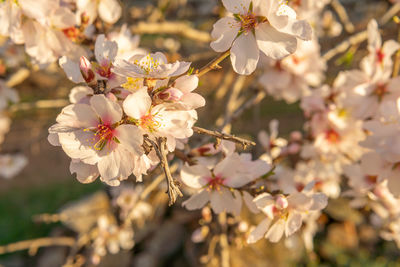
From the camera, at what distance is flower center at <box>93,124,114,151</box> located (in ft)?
2.81

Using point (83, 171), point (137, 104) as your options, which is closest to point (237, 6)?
point (137, 104)

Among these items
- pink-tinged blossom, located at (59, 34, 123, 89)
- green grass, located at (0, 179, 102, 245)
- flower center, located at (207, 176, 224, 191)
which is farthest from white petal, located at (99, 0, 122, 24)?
green grass, located at (0, 179, 102, 245)

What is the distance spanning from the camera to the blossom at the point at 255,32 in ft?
2.82

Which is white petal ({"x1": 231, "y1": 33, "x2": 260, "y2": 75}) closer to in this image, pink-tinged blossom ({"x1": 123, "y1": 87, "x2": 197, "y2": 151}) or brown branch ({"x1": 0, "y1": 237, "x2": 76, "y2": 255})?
pink-tinged blossom ({"x1": 123, "y1": 87, "x2": 197, "y2": 151})

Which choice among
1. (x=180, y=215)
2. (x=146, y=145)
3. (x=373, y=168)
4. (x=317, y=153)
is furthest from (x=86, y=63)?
(x=180, y=215)

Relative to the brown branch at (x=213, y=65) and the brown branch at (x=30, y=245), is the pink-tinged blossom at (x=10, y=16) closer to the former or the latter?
the brown branch at (x=213, y=65)

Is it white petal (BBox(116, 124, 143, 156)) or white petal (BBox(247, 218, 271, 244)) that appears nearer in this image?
white petal (BBox(116, 124, 143, 156))

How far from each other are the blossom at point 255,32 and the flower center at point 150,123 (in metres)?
0.25

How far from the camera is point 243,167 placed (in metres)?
1.11

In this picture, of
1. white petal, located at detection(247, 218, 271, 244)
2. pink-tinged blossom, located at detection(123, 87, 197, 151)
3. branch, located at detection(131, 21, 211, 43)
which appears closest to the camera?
pink-tinged blossom, located at detection(123, 87, 197, 151)

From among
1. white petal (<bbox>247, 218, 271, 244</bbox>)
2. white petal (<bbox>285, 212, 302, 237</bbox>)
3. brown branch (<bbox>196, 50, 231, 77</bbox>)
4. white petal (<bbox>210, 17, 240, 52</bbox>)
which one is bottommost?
white petal (<bbox>247, 218, 271, 244</bbox>)

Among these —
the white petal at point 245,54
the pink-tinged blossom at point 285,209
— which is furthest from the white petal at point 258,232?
the white petal at point 245,54

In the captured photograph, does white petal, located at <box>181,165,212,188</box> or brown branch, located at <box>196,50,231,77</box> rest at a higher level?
brown branch, located at <box>196,50,231,77</box>

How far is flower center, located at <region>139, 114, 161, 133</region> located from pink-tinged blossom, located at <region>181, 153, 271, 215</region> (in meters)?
0.26
